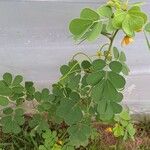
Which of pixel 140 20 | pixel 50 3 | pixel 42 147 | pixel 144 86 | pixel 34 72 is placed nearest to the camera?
pixel 140 20

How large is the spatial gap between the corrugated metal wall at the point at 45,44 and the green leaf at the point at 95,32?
1.28ft

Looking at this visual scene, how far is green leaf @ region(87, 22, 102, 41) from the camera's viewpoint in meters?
1.26

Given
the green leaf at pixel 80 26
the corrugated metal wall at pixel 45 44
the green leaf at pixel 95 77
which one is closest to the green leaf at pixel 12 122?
the corrugated metal wall at pixel 45 44

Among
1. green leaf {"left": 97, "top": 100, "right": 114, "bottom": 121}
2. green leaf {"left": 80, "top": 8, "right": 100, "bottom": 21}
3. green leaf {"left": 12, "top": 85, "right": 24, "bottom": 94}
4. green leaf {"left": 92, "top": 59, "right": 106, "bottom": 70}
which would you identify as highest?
green leaf {"left": 80, "top": 8, "right": 100, "bottom": 21}

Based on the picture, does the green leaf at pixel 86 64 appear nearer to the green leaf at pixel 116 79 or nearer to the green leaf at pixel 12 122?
the green leaf at pixel 116 79

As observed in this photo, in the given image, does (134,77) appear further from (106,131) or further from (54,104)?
(54,104)

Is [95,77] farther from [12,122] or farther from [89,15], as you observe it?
[12,122]

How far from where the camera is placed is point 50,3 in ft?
5.43

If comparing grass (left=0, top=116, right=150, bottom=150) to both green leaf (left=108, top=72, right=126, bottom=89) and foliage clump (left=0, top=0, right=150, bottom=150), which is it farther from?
green leaf (left=108, top=72, right=126, bottom=89)

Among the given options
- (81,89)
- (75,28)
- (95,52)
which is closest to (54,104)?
(81,89)

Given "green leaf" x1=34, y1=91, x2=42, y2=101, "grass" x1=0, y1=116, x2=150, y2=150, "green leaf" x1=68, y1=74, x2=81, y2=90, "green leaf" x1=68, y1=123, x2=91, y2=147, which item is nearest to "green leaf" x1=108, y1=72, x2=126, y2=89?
"green leaf" x1=68, y1=74, x2=81, y2=90

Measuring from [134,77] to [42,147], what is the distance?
534 mm

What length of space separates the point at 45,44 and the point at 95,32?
57cm

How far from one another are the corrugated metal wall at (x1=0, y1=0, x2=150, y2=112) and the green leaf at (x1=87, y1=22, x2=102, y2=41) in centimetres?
39
